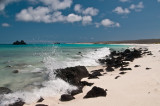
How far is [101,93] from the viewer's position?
5.91 metres

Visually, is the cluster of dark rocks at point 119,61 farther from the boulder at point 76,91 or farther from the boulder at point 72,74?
the boulder at point 76,91

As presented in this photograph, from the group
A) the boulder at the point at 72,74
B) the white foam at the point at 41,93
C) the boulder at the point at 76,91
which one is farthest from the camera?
the boulder at the point at 72,74

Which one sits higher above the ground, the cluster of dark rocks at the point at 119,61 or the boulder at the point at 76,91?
the cluster of dark rocks at the point at 119,61

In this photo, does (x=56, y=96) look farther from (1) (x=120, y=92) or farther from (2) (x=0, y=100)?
(1) (x=120, y=92)

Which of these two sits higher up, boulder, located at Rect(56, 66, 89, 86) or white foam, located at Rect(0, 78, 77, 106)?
boulder, located at Rect(56, 66, 89, 86)

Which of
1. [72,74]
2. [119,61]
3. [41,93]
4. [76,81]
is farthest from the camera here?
[119,61]

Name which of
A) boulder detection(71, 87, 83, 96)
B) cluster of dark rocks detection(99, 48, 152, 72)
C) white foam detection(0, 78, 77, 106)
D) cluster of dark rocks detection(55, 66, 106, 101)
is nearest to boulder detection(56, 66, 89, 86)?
cluster of dark rocks detection(55, 66, 106, 101)

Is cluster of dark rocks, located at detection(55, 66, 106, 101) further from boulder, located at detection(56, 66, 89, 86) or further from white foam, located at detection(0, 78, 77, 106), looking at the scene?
white foam, located at detection(0, 78, 77, 106)

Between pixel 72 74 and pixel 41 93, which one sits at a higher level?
pixel 72 74

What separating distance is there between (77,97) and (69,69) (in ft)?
9.98

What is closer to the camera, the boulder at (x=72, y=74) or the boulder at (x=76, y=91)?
the boulder at (x=76, y=91)

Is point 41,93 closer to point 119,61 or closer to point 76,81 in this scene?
point 76,81

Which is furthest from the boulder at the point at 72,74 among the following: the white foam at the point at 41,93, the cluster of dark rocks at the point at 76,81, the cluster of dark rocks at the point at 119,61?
the cluster of dark rocks at the point at 119,61

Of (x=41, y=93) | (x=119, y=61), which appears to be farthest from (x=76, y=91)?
(x=119, y=61)
